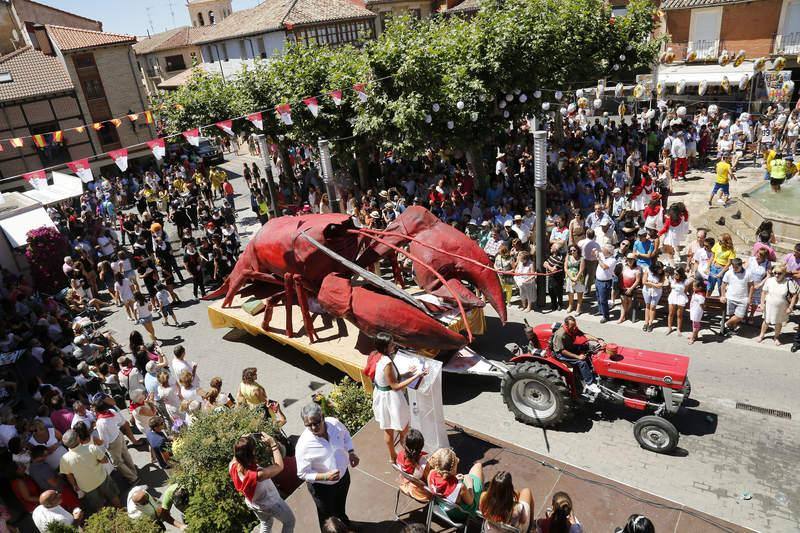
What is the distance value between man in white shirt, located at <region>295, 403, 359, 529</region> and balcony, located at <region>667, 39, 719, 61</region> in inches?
1101

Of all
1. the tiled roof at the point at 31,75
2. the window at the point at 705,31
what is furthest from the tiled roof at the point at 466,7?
the tiled roof at the point at 31,75

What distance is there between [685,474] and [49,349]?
10633 millimetres

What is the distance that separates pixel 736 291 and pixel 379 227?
778 centimetres

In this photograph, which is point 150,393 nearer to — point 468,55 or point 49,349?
point 49,349

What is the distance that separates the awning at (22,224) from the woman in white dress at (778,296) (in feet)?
53.0

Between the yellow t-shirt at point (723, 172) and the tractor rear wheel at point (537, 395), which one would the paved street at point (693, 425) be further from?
the yellow t-shirt at point (723, 172)

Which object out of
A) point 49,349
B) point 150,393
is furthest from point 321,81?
point 150,393

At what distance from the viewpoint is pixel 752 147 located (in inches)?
763

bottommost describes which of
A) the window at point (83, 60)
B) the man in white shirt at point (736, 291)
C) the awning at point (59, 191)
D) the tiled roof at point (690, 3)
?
the man in white shirt at point (736, 291)

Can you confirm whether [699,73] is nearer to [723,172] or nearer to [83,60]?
[723,172]

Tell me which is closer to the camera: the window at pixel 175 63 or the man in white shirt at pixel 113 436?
the man in white shirt at pixel 113 436

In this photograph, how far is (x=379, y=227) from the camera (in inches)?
535

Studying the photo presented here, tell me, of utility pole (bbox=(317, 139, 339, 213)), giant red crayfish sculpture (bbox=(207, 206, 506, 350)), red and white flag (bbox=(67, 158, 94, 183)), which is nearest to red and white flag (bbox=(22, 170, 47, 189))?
red and white flag (bbox=(67, 158, 94, 183))

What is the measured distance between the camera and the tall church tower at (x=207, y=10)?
220 feet
